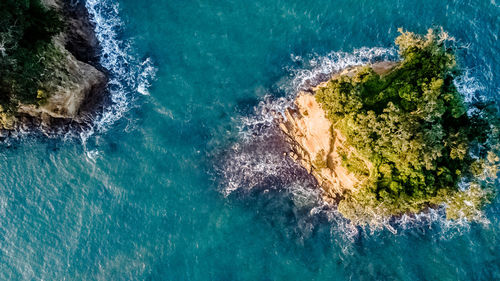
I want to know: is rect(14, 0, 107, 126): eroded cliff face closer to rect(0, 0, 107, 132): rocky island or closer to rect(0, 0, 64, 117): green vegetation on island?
rect(0, 0, 107, 132): rocky island

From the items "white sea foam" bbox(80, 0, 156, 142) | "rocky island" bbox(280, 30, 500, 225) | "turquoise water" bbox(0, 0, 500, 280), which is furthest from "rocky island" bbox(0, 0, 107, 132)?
"rocky island" bbox(280, 30, 500, 225)

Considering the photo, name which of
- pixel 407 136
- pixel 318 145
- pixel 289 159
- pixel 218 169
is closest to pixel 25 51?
pixel 218 169

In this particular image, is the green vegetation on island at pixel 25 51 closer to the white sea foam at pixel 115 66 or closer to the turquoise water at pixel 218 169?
the white sea foam at pixel 115 66

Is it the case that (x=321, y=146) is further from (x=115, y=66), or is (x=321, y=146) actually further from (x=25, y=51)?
(x=25, y=51)

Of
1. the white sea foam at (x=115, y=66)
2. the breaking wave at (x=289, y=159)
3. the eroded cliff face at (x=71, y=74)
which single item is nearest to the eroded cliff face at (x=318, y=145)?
the breaking wave at (x=289, y=159)

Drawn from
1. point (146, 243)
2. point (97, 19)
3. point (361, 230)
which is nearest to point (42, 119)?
point (97, 19)
